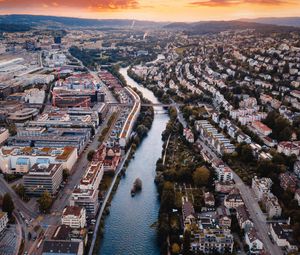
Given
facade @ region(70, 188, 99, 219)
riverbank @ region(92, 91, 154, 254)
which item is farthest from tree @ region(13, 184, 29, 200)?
riverbank @ region(92, 91, 154, 254)

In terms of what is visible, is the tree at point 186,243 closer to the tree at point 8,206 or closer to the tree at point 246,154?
the tree at point 8,206

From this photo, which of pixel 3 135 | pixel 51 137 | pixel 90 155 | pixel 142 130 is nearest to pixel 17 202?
pixel 90 155

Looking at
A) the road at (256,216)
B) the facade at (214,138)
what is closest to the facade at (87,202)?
the road at (256,216)

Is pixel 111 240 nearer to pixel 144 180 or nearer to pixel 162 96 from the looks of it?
pixel 144 180

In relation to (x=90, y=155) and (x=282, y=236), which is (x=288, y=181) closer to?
(x=282, y=236)

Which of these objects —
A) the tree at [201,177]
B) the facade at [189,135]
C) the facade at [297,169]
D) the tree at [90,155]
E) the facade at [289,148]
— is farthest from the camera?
the facade at [189,135]

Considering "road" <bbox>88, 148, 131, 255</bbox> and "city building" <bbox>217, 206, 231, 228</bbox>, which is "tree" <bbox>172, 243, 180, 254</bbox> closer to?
"city building" <bbox>217, 206, 231, 228</bbox>

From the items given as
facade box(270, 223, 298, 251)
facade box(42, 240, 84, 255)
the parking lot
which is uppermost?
facade box(42, 240, 84, 255)
